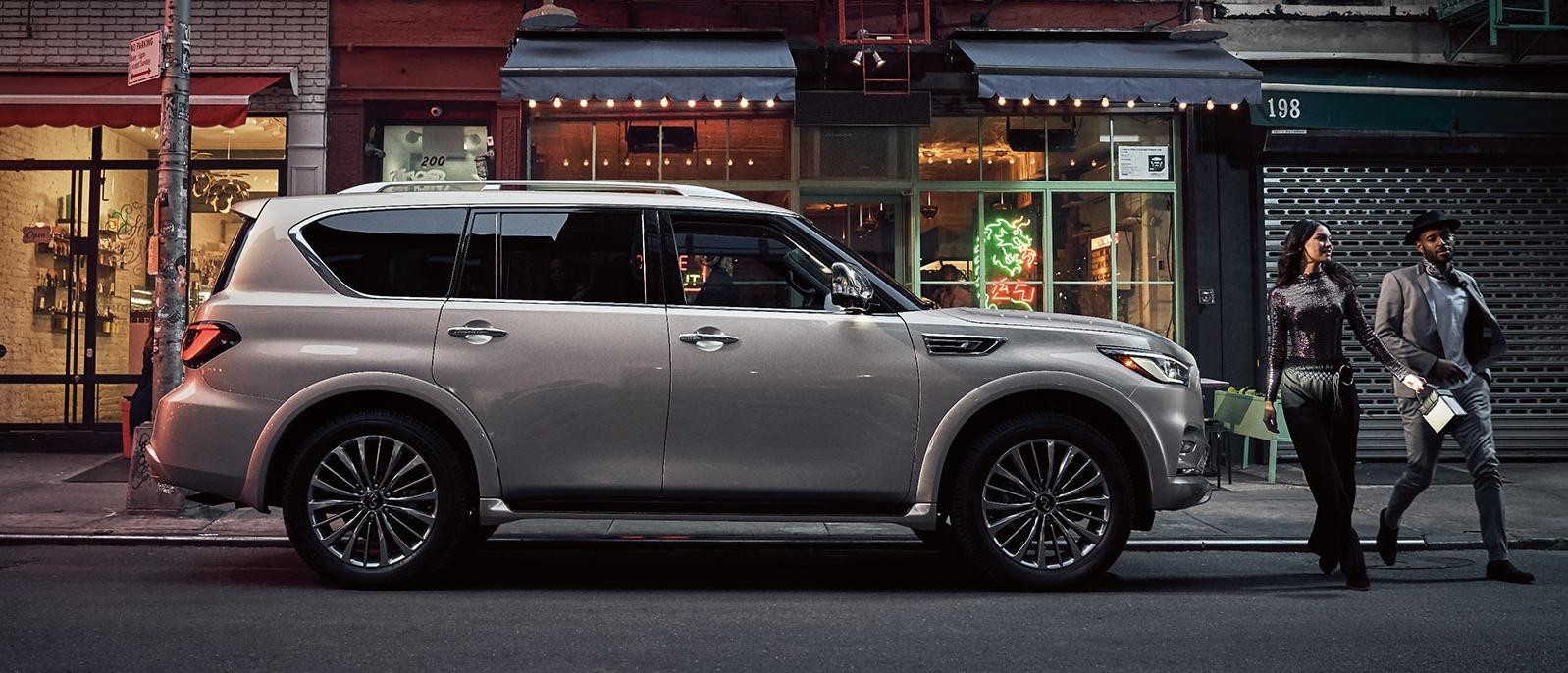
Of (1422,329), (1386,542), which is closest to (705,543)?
(1386,542)

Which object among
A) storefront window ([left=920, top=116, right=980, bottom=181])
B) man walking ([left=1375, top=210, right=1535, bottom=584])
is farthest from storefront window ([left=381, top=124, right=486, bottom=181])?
man walking ([left=1375, top=210, right=1535, bottom=584])

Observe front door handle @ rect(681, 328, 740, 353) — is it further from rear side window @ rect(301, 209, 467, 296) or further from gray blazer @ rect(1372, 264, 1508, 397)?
gray blazer @ rect(1372, 264, 1508, 397)

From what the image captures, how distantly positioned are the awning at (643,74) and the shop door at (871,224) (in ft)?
6.56

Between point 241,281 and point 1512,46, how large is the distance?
43.4ft

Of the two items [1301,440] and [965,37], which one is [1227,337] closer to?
[965,37]

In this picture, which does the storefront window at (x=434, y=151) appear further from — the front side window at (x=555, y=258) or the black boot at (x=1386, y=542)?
the black boot at (x=1386, y=542)

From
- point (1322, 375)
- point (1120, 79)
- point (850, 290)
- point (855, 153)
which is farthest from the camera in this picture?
point (855, 153)

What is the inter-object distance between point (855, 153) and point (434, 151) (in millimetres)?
4439

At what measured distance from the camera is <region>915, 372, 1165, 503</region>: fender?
20.0ft

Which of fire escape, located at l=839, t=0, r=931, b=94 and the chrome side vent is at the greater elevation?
fire escape, located at l=839, t=0, r=931, b=94

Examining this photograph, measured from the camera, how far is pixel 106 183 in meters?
13.3

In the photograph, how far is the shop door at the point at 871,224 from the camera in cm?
1366

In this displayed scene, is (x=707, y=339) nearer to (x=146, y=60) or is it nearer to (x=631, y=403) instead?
(x=631, y=403)

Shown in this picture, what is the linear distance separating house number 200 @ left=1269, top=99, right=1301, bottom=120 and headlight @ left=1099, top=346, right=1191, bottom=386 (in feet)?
25.6
